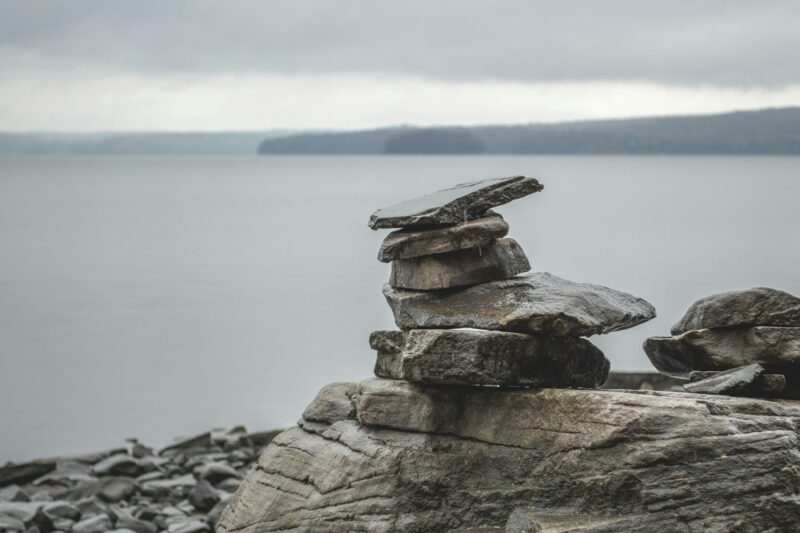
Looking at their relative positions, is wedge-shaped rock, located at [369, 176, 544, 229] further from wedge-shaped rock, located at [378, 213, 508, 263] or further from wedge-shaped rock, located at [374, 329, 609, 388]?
wedge-shaped rock, located at [374, 329, 609, 388]

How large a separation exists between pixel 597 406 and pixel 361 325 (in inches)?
1330

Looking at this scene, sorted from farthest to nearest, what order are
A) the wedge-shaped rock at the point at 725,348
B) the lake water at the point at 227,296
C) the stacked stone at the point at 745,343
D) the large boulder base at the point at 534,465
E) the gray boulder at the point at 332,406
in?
1. the lake water at the point at 227,296
2. the gray boulder at the point at 332,406
3. the wedge-shaped rock at the point at 725,348
4. the stacked stone at the point at 745,343
5. the large boulder base at the point at 534,465

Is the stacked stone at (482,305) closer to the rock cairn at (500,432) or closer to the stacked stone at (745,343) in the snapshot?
the rock cairn at (500,432)

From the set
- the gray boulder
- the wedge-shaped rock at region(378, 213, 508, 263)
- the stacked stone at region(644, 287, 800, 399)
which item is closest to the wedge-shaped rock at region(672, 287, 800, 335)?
the stacked stone at region(644, 287, 800, 399)

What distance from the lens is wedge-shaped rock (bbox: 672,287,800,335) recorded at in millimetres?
12164

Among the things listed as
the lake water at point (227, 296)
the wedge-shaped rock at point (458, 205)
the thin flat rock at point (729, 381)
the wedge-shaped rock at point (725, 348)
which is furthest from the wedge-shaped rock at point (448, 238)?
the lake water at point (227, 296)

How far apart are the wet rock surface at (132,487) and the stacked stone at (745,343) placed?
940cm

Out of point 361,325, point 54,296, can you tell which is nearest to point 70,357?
point 361,325

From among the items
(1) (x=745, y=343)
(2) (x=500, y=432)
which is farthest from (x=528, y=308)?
(1) (x=745, y=343)

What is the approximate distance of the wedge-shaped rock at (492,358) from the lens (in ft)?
37.8

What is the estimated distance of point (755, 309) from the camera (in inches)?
479

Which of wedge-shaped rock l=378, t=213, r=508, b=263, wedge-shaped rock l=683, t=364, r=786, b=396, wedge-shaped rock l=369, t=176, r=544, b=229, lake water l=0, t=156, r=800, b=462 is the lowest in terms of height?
lake water l=0, t=156, r=800, b=462

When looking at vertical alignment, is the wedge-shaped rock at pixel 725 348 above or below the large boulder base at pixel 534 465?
above

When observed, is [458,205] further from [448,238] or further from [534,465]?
[534,465]
